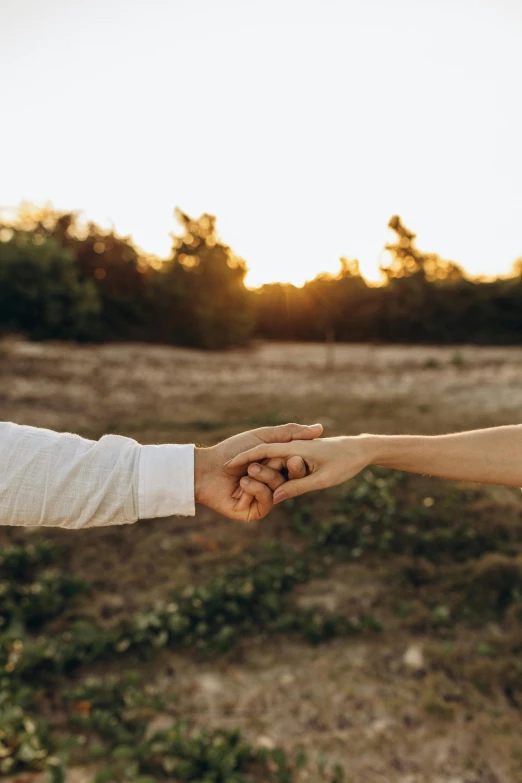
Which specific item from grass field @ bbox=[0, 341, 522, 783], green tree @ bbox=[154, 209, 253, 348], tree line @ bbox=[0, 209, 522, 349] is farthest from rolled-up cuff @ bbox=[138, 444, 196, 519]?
green tree @ bbox=[154, 209, 253, 348]

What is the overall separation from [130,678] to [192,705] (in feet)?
1.14

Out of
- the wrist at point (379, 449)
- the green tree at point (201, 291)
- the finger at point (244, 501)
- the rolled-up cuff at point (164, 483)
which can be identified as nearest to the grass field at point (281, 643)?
the finger at point (244, 501)

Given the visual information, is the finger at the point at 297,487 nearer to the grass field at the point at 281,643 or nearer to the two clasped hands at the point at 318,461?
the two clasped hands at the point at 318,461

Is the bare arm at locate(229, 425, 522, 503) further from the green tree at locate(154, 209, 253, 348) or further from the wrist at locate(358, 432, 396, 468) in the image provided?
the green tree at locate(154, 209, 253, 348)

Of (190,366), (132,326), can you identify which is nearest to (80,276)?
(132,326)

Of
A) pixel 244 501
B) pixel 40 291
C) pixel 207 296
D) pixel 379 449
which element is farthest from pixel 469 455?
pixel 207 296

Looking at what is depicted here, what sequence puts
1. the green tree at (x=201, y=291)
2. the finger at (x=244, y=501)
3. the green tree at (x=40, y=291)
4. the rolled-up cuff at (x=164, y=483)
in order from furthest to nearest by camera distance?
the green tree at (x=201, y=291), the green tree at (x=40, y=291), the finger at (x=244, y=501), the rolled-up cuff at (x=164, y=483)

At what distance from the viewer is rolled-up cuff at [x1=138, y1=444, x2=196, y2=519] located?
1714 mm

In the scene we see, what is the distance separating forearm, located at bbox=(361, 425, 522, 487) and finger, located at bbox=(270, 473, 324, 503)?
0.74ft

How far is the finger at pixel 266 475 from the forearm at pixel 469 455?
0.37 m

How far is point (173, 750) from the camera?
2445mm

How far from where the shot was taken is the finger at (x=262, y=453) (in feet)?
6.29

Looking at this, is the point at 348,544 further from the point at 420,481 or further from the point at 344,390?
the point at 344,390

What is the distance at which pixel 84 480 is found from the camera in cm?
166
